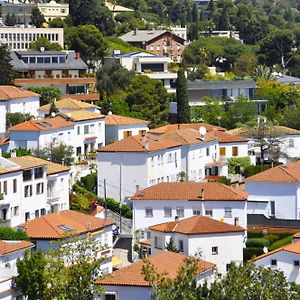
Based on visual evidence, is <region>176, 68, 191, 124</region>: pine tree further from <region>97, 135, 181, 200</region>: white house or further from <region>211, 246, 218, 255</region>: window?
<region>211, 246, 218, 255</region>: window

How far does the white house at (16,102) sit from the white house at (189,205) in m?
12.1

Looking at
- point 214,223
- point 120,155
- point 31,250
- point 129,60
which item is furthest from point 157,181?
point 129,60

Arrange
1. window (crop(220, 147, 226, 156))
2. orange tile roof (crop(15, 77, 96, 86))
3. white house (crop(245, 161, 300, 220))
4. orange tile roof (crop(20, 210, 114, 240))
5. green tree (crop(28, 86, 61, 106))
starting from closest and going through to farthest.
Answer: orange tile roof (crop(20, 210, 114, 240)), white house (crop(245, 161, 300, 220)), window (crop(220, 147, 226, 156)), green tree (crop(28, 86, 61, 106)), orange tile roof (crop(15, 77, 96, 86))

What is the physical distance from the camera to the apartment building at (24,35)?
9100 cm

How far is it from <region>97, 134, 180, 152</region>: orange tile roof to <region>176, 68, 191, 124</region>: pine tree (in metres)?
11.5

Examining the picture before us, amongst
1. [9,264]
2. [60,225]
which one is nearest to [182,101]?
Answer: [60,225]

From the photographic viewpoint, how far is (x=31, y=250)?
142 feet

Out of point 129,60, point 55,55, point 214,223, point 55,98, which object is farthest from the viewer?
point 129,60

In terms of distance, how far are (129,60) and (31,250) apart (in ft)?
148

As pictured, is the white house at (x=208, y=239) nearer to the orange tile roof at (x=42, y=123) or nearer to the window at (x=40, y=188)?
the window at (x=40, y=188)

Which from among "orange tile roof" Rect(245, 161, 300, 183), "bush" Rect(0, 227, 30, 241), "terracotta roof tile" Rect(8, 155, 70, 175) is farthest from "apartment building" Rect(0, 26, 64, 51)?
"bush" Rect(0, 227, 30, 241)

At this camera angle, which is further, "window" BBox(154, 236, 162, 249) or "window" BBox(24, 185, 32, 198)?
"window" BBox(24, 185, 32, 198)

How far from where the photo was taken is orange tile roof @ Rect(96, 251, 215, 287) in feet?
131

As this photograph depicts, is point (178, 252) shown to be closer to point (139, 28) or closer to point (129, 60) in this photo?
point (129, 60)
